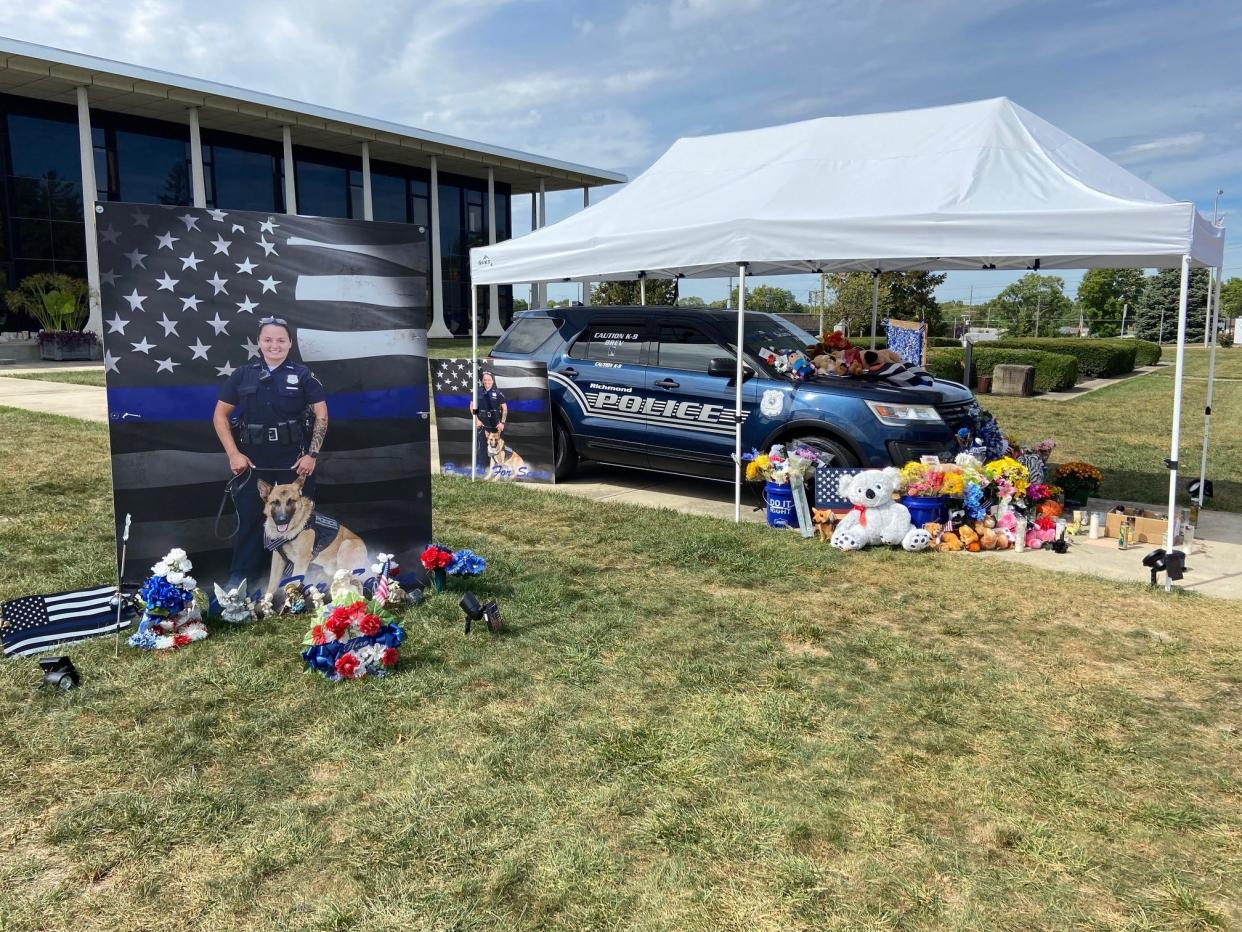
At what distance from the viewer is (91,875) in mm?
2555

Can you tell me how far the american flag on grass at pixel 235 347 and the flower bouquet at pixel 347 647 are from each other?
95 cm

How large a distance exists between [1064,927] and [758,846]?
855mm

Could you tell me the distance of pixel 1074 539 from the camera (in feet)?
21.4

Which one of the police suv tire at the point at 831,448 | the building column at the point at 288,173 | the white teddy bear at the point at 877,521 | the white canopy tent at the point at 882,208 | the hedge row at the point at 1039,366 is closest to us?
the white canopy tent at the point at 882,208

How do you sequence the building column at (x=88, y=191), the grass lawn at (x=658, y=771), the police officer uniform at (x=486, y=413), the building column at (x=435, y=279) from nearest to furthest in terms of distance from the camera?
the grass lawn at (x=658, y=771) < the police officer uniform at (x=486, y=413) < the building column at (x=88, y=191) < the building column at (x=435, y=279)

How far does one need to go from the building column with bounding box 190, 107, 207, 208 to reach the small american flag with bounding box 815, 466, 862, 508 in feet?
91.9

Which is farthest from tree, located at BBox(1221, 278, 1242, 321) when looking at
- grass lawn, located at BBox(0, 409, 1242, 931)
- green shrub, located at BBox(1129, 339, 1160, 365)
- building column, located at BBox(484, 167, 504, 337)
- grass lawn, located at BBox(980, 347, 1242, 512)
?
grass lawn, located at BBox(0, 409, 1242, 931)

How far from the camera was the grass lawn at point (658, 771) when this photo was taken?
8.14 ft

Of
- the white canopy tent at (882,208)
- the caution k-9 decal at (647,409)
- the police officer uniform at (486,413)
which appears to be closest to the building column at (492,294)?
the police officer uniform at (486,413)

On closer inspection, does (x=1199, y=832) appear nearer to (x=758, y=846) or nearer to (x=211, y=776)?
(x=758, y=846)

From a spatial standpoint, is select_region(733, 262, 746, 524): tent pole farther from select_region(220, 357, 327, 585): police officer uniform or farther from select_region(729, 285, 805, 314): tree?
select_region(729, 285, 805, 314): tree

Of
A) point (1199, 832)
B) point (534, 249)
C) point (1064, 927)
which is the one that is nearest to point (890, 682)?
point (1199, 832)

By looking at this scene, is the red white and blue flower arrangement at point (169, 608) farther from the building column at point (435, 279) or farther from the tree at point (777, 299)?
the tree at point (777, 299)

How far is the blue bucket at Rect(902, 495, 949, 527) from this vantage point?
625 centimetres
